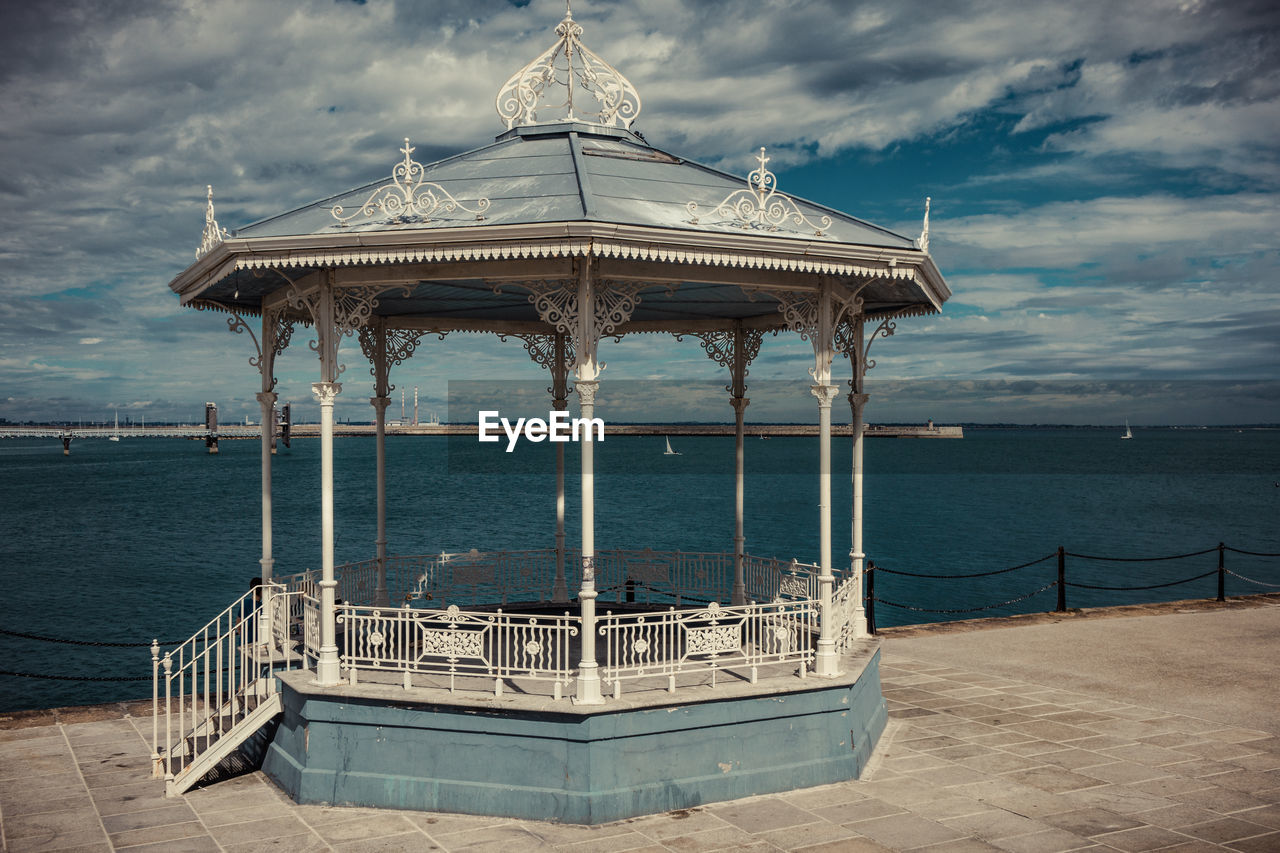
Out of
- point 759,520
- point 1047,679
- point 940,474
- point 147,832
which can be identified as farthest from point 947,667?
point 940,474

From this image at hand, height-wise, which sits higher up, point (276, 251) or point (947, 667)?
point (276, 251)

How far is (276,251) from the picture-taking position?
27.3ft

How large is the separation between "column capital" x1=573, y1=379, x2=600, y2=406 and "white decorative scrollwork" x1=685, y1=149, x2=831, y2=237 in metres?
1.75

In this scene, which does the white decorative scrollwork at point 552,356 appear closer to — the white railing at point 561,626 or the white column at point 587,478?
the white railing at point 561,626

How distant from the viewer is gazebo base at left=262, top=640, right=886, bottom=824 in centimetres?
776

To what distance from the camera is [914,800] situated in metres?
8.13

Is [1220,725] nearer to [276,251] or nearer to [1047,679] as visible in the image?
[1047,679]

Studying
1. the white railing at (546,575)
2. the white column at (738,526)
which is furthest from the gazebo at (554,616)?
the white column at (738,526)

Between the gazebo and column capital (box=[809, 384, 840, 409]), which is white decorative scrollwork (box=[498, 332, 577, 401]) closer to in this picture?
the gazebo

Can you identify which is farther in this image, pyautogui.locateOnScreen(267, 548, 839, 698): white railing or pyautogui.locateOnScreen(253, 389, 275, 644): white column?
pyautogui.locateOnScreen(253, 389, 275, 644): white column

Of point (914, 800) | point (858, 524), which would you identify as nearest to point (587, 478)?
point (914, 800)

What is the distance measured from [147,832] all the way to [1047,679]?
400 inches

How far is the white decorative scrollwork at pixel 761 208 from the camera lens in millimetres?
8781

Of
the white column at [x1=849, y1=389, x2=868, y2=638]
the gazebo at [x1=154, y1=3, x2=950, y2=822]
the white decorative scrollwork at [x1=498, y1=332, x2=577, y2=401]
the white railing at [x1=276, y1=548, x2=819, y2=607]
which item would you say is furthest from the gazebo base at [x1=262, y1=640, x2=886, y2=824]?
the white decorative scrollwork at [x1=498, y1=332, x2=577, y2=401]
